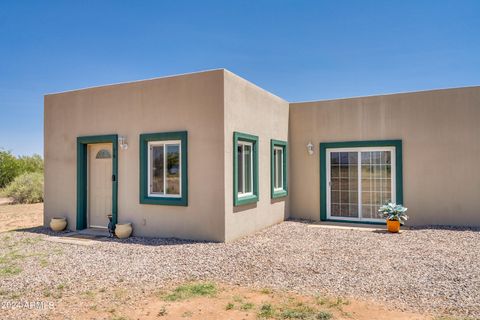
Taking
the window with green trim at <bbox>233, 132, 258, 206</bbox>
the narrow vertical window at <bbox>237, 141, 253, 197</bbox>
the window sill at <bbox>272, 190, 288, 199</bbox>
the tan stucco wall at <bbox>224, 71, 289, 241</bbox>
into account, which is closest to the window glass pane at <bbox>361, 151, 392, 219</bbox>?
the window sill at <bbox>272, 190, 288, 199</bbox>

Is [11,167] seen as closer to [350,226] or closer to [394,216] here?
[350,226]

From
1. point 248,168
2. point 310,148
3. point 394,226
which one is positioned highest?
point 310,148

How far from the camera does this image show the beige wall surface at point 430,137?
961 centimetres

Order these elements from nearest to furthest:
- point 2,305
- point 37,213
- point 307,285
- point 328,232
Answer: point 2,305, point 307,285, point 328,232, point 37,213

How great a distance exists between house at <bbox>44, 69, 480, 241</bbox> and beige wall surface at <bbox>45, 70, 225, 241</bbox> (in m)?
0.03

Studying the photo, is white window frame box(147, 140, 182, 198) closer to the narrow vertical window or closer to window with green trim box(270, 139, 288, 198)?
the narrow vertical window

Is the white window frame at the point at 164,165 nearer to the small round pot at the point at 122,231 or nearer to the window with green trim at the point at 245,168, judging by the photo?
the small round pot at the point at 122,231

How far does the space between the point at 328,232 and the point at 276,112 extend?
4.16m

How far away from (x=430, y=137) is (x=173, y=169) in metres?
7.79

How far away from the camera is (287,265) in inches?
238

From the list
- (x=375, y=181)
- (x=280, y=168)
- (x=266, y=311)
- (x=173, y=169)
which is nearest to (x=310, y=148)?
(x=280, y=168)

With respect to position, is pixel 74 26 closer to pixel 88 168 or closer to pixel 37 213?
pixel 88 168

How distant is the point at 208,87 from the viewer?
795 centimetres

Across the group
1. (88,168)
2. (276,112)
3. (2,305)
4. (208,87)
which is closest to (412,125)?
(276,112)
